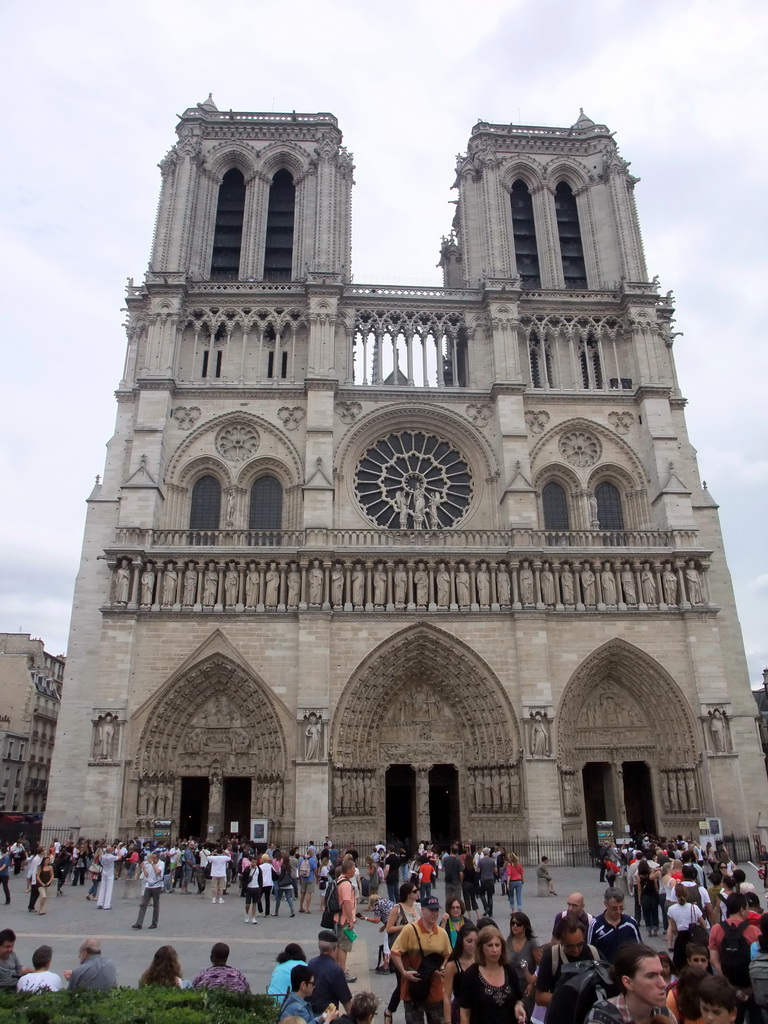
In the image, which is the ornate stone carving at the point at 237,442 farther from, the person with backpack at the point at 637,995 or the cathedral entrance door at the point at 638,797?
the person with backpack at the point at 637,995

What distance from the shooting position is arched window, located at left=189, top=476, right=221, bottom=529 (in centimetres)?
2602

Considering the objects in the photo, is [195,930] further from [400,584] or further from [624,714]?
[624,714]

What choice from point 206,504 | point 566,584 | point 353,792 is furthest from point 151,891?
point 206,504

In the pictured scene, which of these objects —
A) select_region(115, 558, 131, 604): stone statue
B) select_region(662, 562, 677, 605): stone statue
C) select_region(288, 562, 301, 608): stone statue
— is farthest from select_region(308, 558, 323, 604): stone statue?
select_region(662, 562, 677, 605): stone statue

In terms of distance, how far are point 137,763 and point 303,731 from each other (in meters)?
4.69

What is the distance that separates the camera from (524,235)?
31.8 meters

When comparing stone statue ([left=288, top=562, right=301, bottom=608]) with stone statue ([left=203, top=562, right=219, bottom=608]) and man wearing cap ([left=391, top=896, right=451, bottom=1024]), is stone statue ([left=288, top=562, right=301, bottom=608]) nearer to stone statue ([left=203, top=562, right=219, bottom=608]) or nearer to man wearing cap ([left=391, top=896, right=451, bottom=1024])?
stone statue ([left=203, top=562, right=219, bottom=608])

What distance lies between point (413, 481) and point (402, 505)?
1.18 meters

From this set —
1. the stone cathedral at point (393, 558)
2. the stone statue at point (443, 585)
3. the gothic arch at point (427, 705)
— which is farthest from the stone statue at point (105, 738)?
the stone statue at point (443, 585)

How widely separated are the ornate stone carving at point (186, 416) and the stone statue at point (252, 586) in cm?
591

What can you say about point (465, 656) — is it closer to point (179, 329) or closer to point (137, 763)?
point (137, 763)

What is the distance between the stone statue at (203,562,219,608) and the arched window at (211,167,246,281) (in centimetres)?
1222

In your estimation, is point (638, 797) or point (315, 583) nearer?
point (315, 583)

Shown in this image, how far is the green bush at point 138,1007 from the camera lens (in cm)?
463
